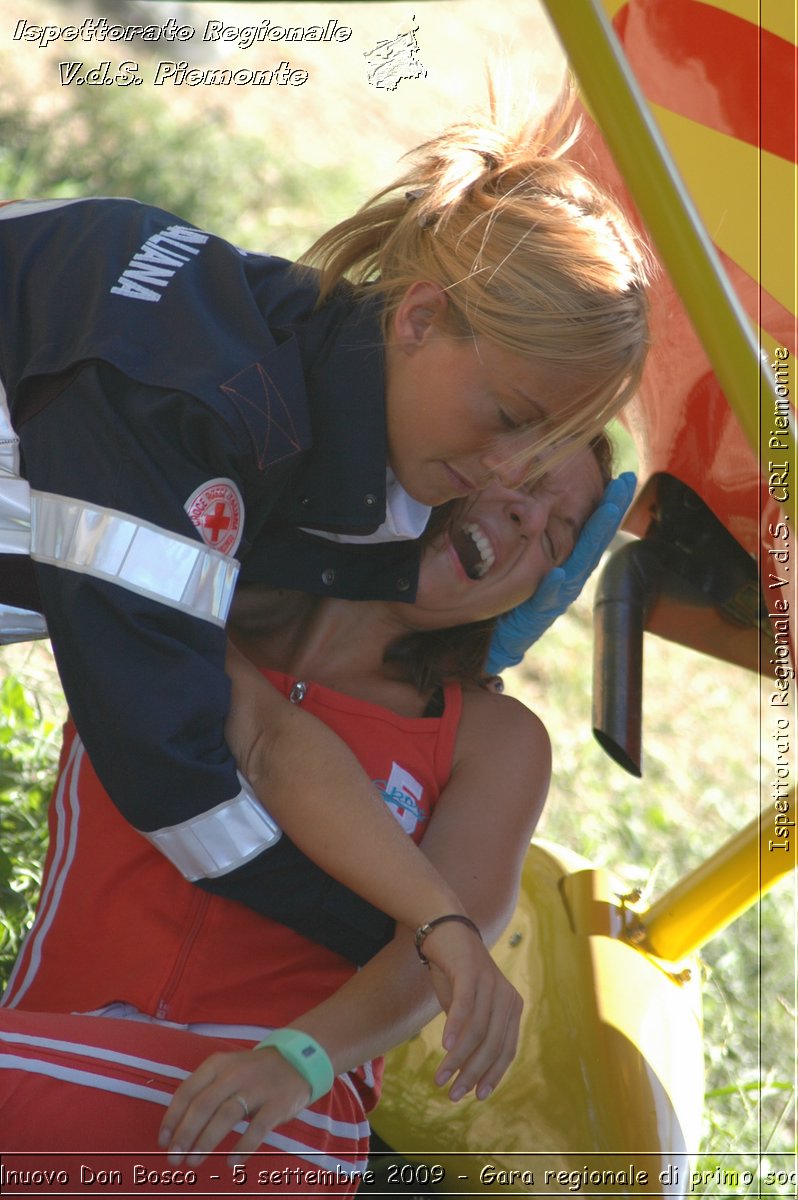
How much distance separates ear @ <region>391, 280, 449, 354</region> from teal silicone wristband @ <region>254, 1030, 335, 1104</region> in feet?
2.40

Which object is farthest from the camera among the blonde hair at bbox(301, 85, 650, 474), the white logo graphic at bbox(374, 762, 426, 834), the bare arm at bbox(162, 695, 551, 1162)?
the white logo graphic at bbox(374, 762, 426, 834)

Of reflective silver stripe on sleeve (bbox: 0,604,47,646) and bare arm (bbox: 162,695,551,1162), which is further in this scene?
reflective silver stripe on sleeve (bbox: 0,604,47,646)

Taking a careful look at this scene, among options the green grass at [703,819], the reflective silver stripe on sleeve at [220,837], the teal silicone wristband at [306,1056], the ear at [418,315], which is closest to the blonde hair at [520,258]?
the ear at [418,315]

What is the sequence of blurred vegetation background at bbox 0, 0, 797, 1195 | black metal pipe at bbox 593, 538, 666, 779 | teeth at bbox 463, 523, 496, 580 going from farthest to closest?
1. blurred vegetation background at bbox 0, 0, 797, 1195
2. black metal pipe at bbox 593, 538, 666, 779
3. teeth at bbox 463, 523, 496, 580

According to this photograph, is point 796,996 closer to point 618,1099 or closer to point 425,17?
point 618,1099

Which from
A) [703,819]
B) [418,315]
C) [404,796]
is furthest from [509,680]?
[418,315]

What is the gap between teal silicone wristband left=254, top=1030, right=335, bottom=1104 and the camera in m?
1.31

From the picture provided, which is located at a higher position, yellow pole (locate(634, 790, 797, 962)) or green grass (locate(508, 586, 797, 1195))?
yellow pole (locate(634, 790, 797, 962))

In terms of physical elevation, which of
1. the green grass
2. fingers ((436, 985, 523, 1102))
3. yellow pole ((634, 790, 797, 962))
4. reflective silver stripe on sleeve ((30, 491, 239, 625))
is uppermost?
reflective silver stripe on sleeve ((30, 491, 239, 625))

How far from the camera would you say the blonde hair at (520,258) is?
1474 millimetres

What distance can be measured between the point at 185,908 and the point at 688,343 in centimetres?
93

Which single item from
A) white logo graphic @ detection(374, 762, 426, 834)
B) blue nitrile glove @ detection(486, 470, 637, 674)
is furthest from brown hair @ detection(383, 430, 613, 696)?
white logo graphic @ detection(374, 762, 426, 834)

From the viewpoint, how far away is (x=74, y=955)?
155 cm

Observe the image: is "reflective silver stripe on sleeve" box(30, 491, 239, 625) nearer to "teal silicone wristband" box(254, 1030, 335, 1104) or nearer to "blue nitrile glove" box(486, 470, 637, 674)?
"teal silicone wristband" box(254, 1030, 335, 1104)
